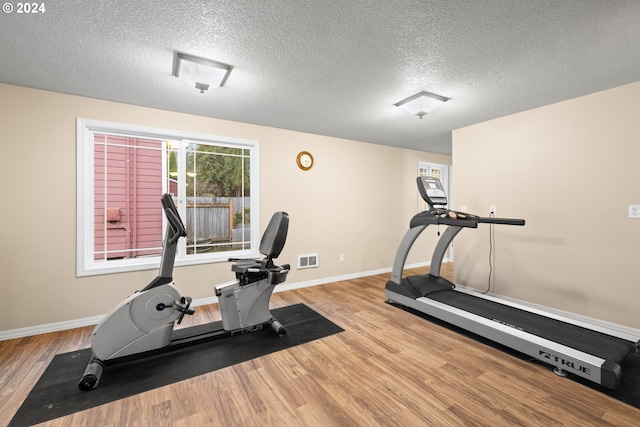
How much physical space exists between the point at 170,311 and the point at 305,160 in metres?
2.81

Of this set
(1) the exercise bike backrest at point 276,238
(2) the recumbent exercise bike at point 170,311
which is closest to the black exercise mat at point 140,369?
(2) the recumbent exercise bike at point 170,311

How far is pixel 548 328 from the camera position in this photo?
7.42ft

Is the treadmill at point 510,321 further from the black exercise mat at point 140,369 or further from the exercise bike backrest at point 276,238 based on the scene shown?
the exercise bike backrest at point 276,238

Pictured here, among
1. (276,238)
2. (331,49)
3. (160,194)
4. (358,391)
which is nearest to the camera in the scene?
(358,391)

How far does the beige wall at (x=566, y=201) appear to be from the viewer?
2.59 metres

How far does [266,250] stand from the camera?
8.96 feet

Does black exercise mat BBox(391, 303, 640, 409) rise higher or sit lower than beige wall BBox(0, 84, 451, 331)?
lower

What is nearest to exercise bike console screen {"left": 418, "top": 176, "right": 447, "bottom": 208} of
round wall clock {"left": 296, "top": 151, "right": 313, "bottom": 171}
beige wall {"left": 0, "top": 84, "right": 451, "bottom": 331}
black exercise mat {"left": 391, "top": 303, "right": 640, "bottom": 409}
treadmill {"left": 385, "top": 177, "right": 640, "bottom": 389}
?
treadmill {"left": 385, "top": 177, "right": 640, "bottom": 389}

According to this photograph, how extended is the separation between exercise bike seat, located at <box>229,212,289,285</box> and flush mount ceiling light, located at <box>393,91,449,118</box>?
1837 millimetres

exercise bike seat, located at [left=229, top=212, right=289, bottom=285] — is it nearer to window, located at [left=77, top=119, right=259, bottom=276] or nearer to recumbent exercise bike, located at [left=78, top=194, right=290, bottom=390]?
recumbent exercise bike, located at [left=78, top=194, right=290, bottom=390]

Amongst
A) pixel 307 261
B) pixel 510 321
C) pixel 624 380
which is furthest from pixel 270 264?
pixel 624 380

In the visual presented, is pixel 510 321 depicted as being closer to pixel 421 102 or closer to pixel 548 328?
pixel 548 328

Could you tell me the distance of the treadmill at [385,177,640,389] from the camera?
1874mm

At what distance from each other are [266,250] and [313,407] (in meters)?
1.44
